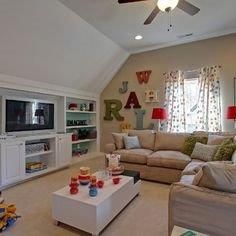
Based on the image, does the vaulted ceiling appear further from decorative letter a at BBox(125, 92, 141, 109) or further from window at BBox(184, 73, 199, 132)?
decorative letter a at BBox(125, 92, 141, 109)

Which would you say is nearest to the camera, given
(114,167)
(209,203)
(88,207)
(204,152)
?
(209,203)

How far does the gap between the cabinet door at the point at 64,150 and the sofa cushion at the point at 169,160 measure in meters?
1.99

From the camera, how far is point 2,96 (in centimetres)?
362

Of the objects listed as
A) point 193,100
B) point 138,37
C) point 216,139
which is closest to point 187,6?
point 138,37

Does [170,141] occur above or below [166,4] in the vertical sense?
below

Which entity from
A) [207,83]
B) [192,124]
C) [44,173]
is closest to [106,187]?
[44,173]

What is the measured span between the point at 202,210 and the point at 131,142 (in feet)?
9.46

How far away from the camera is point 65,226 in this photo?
2227 mm

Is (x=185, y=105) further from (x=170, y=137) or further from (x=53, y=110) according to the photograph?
(x=53, y=110)

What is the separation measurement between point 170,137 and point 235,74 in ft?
6.67

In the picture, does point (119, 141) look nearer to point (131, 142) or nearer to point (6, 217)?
point (131, 142)

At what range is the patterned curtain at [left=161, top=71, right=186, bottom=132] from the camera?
4965 millimetres

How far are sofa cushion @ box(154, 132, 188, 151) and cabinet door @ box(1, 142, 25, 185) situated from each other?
8.70 feet

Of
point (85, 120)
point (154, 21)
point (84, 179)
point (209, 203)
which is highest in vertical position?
point (154, 21)
